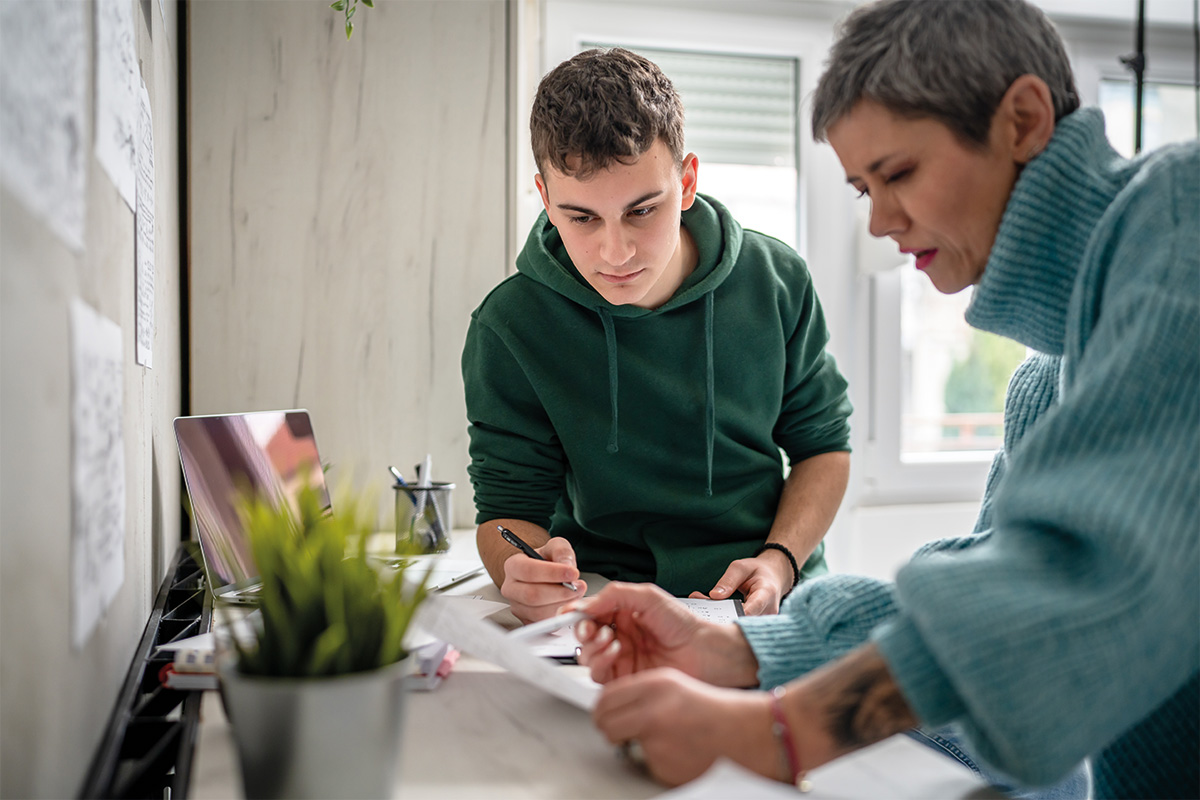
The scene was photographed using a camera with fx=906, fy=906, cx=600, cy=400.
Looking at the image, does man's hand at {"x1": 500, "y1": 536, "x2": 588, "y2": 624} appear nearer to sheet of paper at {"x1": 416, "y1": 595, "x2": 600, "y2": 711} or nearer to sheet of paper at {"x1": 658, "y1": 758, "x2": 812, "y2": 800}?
sheet of paper at {"x1": 416, "y1": 595, "x2": 600, "y2": 711}

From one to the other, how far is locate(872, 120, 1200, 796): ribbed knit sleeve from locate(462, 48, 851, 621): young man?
0.70 m

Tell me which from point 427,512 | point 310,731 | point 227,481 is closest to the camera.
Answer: point 310,731

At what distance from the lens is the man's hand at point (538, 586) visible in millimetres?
1064

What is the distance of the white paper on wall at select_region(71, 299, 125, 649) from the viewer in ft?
2.15

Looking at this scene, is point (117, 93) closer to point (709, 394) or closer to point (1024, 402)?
point (709, 394)

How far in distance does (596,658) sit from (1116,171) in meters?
0.59

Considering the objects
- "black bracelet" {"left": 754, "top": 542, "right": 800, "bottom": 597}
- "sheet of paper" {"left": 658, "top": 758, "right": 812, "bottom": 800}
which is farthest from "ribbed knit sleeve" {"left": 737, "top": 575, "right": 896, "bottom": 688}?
"black bracelet" {"left": 754, "top": 542, "right": 800, "bottom": 597}

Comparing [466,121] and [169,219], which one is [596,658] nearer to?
[169,219]

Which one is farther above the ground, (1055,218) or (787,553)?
(1055,218)

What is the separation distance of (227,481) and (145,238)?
31 cm

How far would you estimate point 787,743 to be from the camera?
0.62m

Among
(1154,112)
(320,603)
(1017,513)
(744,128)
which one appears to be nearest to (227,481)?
(320,603)

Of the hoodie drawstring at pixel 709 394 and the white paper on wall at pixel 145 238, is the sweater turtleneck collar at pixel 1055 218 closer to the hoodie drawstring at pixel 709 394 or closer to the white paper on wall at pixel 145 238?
the hoodie drawstring at pixel 709 394

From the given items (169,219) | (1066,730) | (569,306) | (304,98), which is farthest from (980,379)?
(1066,730)
